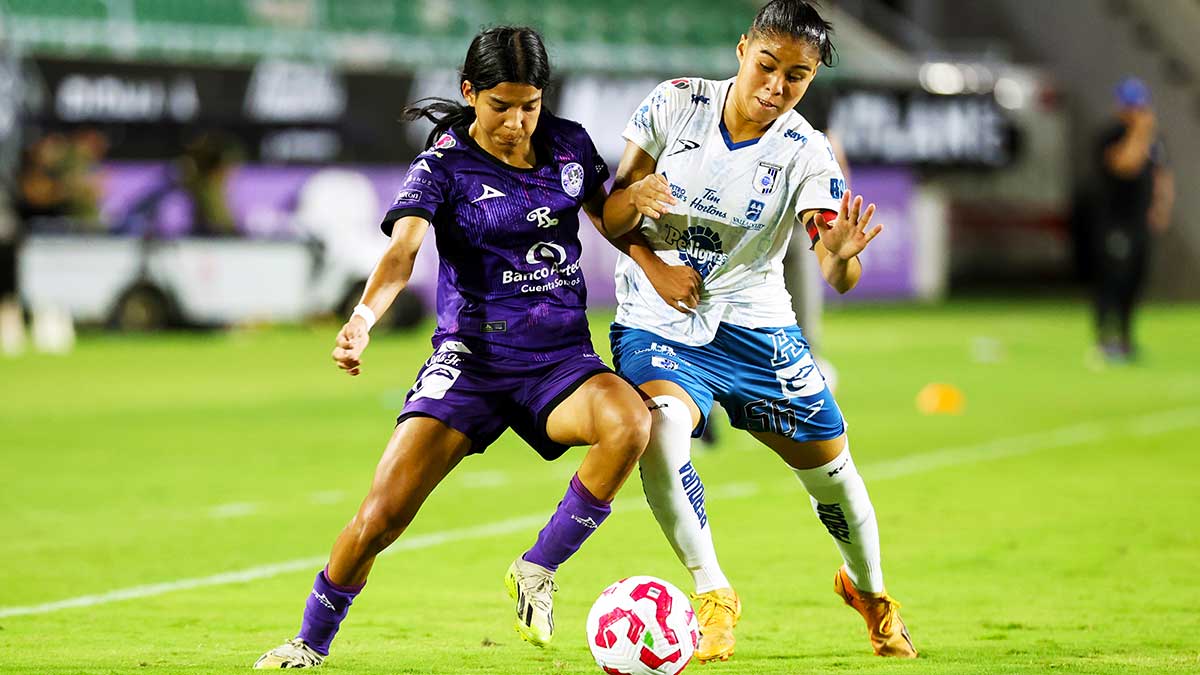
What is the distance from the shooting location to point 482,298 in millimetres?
5352

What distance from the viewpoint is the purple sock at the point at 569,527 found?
5227 mm

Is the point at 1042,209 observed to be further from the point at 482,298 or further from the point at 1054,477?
the point at 482,298

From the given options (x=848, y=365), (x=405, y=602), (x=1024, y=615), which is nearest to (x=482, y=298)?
(x=405, y=602)

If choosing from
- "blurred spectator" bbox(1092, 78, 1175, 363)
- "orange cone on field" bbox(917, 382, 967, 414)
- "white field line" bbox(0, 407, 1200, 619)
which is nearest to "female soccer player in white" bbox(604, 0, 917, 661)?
"white field line" bbox(0, 407, 1200, 619)

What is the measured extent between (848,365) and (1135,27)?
1697cm

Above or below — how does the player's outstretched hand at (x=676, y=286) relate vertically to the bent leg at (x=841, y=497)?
above

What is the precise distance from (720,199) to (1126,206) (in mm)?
12673

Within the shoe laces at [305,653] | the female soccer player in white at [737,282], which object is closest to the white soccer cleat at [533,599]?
the female soccer player in white at [737,282]

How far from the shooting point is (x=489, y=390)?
5273mm

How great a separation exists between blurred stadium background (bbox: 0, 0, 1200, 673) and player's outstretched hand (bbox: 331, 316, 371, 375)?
1.03m

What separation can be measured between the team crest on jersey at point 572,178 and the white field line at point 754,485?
2.63 meters

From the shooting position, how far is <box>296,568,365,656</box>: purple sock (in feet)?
16.9

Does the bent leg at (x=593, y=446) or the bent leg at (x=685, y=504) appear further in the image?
the bent leg at (x=685, y=504)

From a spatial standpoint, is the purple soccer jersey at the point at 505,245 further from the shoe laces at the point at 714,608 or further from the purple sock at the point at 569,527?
the shoe laces at the point at 714,608
